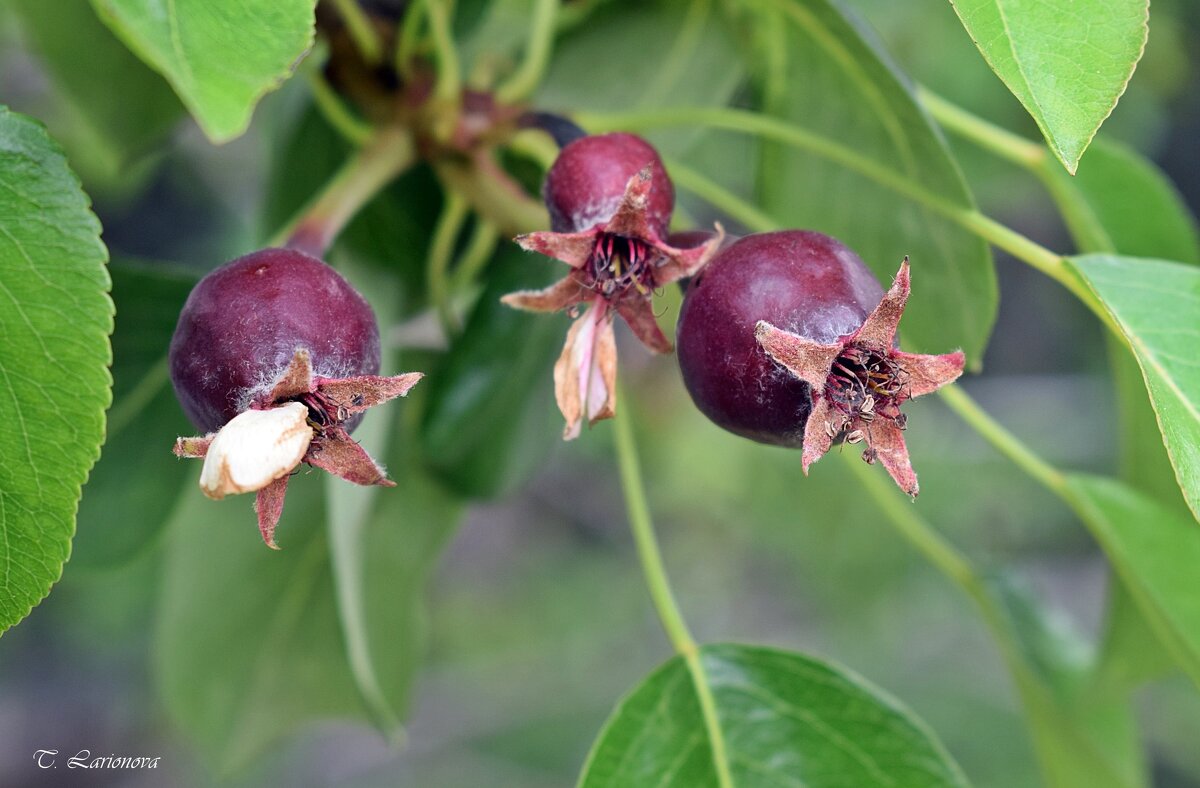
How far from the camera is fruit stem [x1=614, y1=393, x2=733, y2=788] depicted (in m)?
0.74

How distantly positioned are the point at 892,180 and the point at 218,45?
0.43m

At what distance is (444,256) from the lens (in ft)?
2.81

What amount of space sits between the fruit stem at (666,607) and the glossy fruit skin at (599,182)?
289 mm

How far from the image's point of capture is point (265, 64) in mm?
420

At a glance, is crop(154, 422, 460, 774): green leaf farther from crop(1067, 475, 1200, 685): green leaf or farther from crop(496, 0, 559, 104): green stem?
crop(1067, 475, 1200, 685): green leaf

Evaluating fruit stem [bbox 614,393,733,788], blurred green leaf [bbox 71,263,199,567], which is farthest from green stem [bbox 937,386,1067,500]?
blurred green leaf [bbox 71,263,199,567]

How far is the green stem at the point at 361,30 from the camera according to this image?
79 cm

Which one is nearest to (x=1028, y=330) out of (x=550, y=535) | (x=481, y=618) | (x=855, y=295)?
(x=550, y=535)

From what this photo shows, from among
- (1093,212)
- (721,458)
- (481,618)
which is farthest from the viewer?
(481,618)

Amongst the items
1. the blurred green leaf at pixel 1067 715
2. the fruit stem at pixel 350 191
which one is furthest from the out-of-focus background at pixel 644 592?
the fruit stem at pixel 350 191

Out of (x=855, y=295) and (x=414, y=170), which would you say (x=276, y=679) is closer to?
(x=414, y=170)

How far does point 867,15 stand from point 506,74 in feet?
2.16

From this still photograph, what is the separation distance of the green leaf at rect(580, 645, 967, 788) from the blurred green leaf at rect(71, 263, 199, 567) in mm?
414

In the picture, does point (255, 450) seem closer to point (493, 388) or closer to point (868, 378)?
point (868, 378)
